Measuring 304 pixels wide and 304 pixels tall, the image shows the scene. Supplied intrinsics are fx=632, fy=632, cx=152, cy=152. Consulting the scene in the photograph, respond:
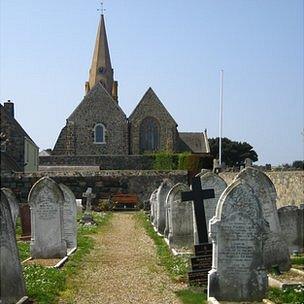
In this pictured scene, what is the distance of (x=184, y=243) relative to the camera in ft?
57.3

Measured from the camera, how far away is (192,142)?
228 ft

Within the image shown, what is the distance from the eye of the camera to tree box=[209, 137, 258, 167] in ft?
303

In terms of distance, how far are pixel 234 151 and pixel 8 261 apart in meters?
85.5

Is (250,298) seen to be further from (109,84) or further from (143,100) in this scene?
(109,84)

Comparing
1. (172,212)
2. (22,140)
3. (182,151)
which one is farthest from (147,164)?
(172,212)

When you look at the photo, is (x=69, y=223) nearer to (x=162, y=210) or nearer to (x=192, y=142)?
(x=162, y=210)

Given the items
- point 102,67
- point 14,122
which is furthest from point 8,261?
point 102,67

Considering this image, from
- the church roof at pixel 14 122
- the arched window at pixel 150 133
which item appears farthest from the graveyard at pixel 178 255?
the arched window at pixel 150 133

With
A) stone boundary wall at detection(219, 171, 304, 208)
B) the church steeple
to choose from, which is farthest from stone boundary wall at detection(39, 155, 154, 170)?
stone boundary wall at detection(219, 171, 304, 208)

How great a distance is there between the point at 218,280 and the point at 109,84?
67842 millimetres

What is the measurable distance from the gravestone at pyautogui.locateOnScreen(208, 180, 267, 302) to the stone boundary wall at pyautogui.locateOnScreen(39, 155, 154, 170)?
4919 cm

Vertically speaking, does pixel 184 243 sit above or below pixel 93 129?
below

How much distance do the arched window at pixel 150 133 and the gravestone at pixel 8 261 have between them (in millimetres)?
56526

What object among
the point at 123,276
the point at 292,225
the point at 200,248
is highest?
the point at 292,225
